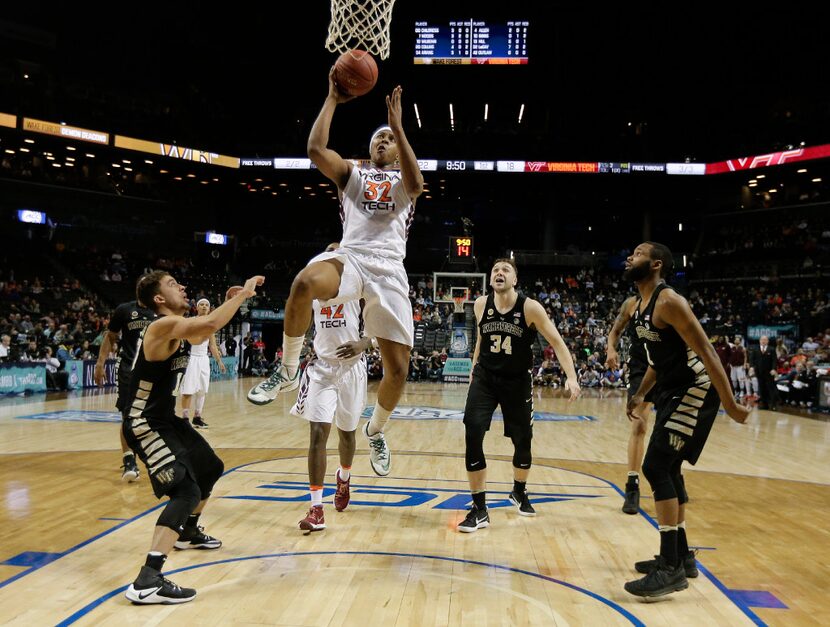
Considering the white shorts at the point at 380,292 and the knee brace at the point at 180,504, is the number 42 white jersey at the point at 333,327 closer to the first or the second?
the white shorts at the point at 380,292

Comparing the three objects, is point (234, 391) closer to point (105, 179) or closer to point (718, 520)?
point (718, 520)

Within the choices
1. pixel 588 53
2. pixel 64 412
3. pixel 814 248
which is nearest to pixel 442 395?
pixel 64 412

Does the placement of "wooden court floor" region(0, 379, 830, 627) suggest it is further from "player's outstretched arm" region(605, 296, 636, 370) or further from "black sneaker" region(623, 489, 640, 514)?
"player's outstretched arm" region(605, 296, 636, 370)

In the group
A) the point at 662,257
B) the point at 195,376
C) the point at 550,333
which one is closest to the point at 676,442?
the point at 662,257

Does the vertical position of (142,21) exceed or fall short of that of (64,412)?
it exceeds it

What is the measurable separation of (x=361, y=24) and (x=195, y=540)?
424cm

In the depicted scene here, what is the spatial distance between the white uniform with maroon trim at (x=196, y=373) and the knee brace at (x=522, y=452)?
5.90m

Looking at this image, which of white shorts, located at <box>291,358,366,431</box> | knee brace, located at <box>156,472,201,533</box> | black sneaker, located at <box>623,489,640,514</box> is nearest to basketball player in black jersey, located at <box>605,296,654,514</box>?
black sneaker, located at <box>623,489,640,514</box>

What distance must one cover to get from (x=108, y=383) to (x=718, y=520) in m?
17.6

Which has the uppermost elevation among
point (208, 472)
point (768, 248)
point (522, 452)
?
point (768, 248)

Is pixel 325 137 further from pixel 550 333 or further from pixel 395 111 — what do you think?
pixel 550 333

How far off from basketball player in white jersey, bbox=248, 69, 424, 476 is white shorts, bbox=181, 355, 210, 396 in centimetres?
619

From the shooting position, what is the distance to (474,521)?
17.7 feet

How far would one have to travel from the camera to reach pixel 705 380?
14.2ft
